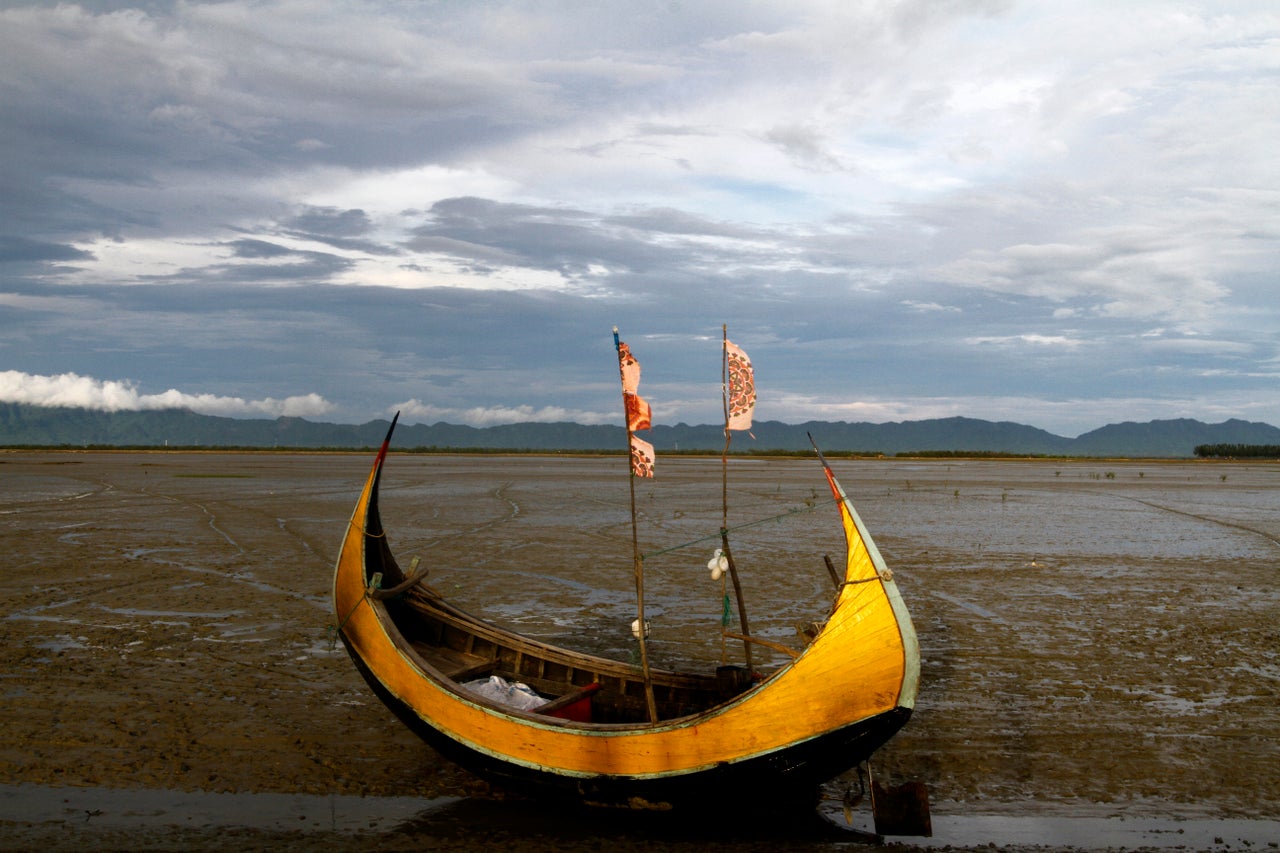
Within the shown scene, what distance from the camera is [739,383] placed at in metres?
7.60

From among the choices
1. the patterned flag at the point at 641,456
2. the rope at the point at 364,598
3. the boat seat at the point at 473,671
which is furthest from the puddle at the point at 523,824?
the patterned flag at the point at 641,456

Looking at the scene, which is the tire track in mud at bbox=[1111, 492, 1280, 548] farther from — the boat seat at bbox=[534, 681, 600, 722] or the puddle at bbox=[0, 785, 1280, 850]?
the boat seat at bbox=[534, 681, 600, 722]

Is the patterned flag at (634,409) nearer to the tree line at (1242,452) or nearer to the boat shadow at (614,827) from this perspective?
the boat shadow at (614,827)

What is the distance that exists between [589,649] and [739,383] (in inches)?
188

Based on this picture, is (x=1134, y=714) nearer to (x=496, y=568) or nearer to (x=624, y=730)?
(x=624, y=730)

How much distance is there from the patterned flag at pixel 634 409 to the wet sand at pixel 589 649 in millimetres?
2642

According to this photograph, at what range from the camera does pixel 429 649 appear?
28.4 ft

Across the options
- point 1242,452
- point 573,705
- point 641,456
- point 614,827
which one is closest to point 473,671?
point 573,705

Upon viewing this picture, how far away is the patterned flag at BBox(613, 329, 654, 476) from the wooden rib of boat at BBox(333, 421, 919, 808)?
60.7 inches

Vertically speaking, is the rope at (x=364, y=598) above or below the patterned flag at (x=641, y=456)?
below

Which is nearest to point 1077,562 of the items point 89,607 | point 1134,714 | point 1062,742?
point 1134,714

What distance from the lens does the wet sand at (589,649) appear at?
647 centimetres

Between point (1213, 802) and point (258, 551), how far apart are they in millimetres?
15655

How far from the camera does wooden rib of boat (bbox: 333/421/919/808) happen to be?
5.72 meters
